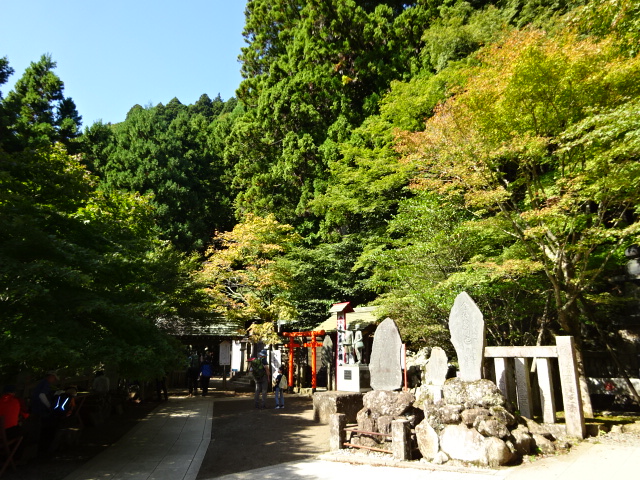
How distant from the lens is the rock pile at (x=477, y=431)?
6.10 metres

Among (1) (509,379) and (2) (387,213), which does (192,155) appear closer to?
(2) (387,213)

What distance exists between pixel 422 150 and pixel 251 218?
1080 centimetres

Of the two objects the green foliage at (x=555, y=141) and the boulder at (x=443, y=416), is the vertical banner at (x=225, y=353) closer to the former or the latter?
the green foliage at (x=555, y=141)

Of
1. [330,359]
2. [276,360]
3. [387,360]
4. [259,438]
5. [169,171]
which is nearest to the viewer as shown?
[259,438]

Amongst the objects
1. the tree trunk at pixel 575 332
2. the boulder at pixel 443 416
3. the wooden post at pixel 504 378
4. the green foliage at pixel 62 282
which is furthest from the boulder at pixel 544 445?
the green foliage at pixel 62 282

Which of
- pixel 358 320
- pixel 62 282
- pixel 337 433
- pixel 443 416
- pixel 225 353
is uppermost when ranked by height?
pixel 62 282

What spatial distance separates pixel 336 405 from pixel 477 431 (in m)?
3.96

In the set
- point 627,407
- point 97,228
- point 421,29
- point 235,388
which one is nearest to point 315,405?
point 97,228

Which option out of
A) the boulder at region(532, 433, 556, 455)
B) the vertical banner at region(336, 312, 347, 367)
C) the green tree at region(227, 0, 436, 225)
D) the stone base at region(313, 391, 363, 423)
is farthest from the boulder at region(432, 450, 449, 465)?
the green tree at region(227, 0, 436, 225)

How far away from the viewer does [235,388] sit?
736 inches

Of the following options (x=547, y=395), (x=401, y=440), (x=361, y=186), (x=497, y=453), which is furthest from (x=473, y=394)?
(x=361, y=186)

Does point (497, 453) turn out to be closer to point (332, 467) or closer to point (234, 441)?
point (332, 467)

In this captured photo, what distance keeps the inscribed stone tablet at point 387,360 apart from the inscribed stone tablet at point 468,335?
1361mm

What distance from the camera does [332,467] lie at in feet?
21.3
